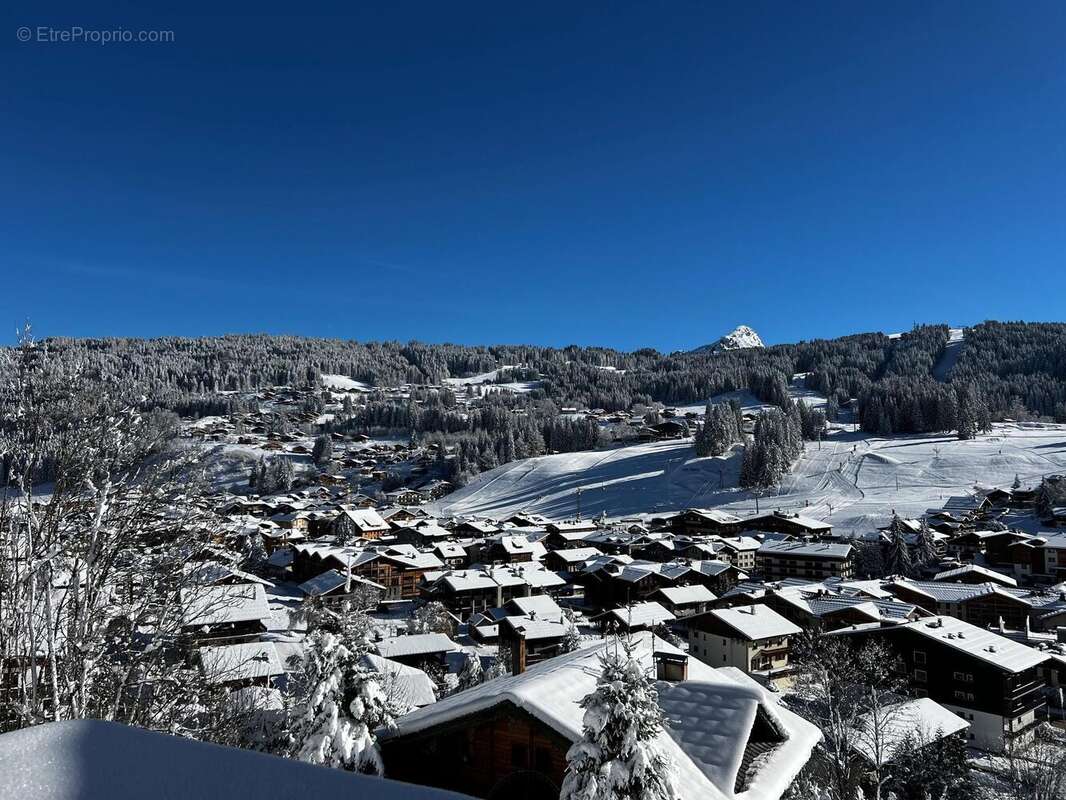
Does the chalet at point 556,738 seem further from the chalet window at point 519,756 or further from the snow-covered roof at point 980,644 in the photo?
the snow-covered roof at point 980,644

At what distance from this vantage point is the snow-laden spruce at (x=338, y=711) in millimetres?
10328

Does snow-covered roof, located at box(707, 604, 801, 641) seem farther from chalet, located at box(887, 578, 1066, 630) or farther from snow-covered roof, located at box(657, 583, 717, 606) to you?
chalet, located at box(887, 578, 1066, 630)

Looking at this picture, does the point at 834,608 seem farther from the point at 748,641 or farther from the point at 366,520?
the point at 366,520

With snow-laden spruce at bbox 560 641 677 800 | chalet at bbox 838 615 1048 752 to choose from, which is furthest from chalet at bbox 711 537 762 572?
snow-laden spruce at bbox 560 641 677 800

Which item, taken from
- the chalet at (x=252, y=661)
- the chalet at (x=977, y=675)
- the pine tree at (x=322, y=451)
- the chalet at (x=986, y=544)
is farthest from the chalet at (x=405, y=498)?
the chalet at (x=977, y=675)

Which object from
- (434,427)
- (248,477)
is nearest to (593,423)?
(434,427)

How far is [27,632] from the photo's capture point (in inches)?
261

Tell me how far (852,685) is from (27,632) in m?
27.4

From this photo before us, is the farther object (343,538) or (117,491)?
(343,538)

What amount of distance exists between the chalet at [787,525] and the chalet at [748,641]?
39216mm

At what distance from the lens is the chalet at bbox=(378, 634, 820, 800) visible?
9.76m

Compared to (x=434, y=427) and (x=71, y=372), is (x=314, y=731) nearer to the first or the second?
(x=71, y=372)

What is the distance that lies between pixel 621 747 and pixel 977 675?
92.0 ft

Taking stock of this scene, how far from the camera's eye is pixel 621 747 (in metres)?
7.82
